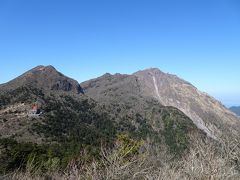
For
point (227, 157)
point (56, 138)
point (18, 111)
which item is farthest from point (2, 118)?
point (227, 157)

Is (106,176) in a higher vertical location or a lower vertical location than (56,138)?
higher

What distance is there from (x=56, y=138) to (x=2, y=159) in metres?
73.0

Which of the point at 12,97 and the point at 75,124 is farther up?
the point at 12,97

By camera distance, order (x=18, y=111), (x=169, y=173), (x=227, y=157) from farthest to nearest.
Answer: (x=18, y=111) → (x=227, y=157) → (x=169, y=173)

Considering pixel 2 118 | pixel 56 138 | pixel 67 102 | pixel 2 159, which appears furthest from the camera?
pixel 67 102

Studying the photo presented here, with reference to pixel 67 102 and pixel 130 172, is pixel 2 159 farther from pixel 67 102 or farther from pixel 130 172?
pixel 67 102

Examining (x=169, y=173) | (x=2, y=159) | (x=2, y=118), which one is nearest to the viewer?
(x=169, y=173)

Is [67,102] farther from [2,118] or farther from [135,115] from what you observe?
[2,118]

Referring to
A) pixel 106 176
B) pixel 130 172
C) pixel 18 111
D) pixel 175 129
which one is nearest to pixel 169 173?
pixel 130 172

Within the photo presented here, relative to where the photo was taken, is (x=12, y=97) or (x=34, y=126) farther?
(x=12, y=97)

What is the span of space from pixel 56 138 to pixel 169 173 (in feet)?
342

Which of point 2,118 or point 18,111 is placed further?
point 18,111

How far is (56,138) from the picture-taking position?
387 feet

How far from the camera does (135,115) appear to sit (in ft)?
636
